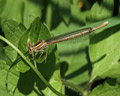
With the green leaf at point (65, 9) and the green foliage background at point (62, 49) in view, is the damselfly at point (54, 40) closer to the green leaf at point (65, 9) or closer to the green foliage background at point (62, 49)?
the green foliage background at point (62, 49)

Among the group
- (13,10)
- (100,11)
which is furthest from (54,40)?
(13,10)

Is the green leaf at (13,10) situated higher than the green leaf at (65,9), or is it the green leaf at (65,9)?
the green leaf at (13,10)

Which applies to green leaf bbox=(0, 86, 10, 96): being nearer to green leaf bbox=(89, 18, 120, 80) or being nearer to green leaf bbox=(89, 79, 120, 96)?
green leaf bbox=(89, 79, 120, 96)

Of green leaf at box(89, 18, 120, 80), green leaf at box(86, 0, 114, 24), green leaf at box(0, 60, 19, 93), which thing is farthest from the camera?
green leaf at box(86, 0, 114, 24)

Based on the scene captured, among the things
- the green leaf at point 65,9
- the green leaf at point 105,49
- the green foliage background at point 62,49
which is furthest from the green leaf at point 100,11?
the green leaf at point 65,9

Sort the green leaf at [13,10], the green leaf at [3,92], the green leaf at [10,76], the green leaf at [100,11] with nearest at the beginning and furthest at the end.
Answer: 1. the green leaf at [3,92]
2. the green leaf at [10,76]
3. the green leaf at [100,11]
4. the green leaf at [13,10]

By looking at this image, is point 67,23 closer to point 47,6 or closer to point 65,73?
point 47,6

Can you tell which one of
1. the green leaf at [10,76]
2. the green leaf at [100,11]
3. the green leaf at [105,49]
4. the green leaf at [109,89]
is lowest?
the green leaf at [109,89]

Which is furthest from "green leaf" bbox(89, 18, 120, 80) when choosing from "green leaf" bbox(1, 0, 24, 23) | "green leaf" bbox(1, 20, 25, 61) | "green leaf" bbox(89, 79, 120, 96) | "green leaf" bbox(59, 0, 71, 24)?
"green leaf" bbox(1, 0, 24, 23)
